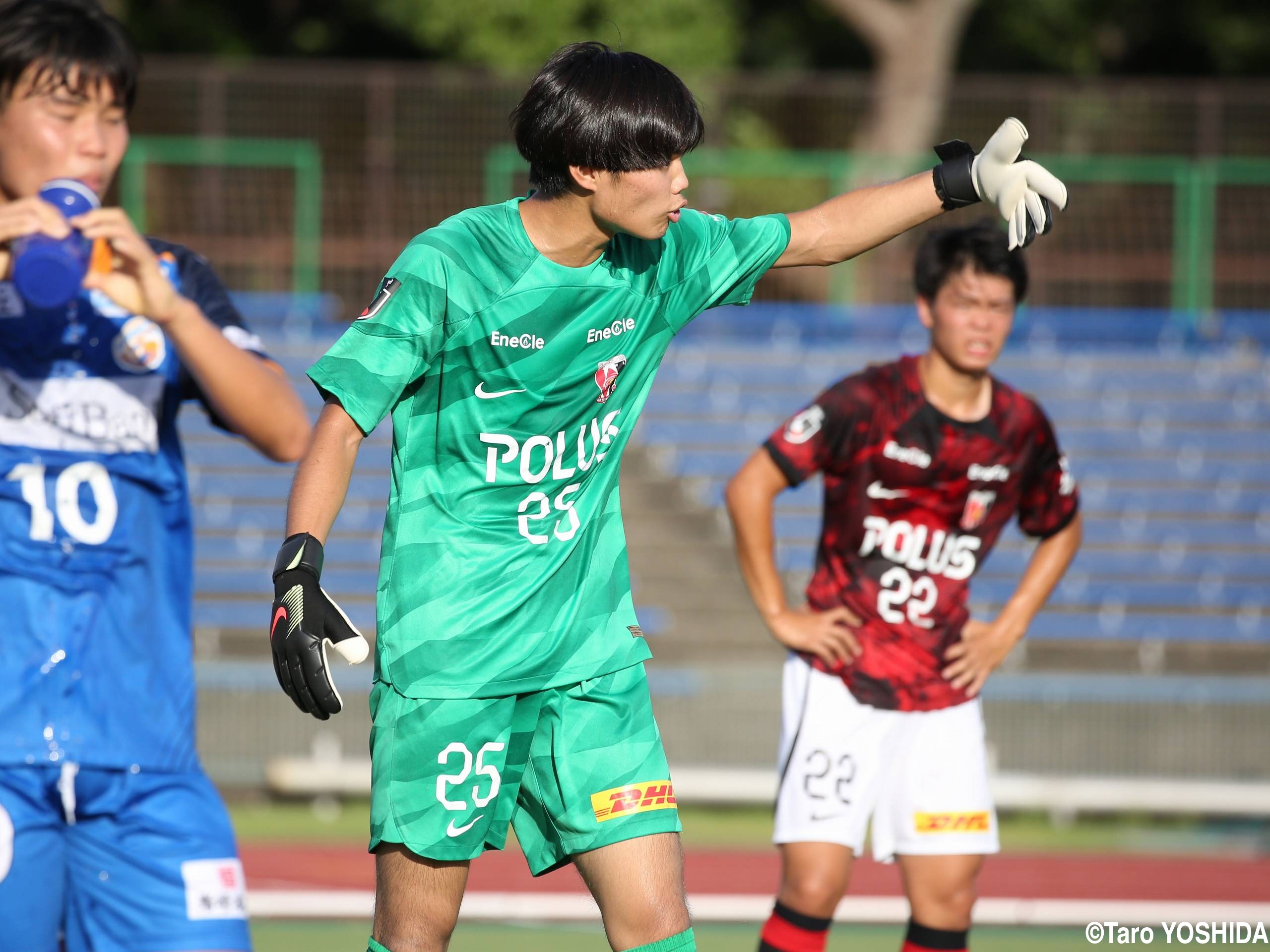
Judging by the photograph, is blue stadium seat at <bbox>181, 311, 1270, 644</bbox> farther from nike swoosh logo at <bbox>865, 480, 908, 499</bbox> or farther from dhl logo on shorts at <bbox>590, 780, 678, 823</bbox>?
dhl logo on shorts at <bbox>590, 780, 678, 823</bbox>

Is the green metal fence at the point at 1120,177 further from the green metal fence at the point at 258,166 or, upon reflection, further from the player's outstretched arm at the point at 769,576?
the player's outstretched arm at the point at 769,576

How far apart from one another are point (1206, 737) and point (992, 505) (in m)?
5.28

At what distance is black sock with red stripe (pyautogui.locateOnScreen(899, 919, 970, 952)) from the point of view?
4.54 meters

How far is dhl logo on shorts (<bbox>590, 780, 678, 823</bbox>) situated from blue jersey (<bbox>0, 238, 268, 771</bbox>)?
2.69ft

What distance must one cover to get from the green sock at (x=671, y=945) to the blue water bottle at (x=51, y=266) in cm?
147

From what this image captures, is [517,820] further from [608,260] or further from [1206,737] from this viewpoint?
[1206,737]

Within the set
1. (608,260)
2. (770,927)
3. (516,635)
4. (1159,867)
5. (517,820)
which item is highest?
(608,260)

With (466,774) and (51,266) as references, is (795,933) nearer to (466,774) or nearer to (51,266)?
(466,774)

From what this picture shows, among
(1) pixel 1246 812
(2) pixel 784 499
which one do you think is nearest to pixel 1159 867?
(1) pixel 1246 812

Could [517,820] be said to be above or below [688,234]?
below

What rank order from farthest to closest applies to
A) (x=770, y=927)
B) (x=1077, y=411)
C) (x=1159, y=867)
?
(x=1077, y=411) → (x=1159, y=867) → (x=770, y=927)

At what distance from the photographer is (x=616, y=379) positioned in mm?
3354

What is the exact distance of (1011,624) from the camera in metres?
4.94

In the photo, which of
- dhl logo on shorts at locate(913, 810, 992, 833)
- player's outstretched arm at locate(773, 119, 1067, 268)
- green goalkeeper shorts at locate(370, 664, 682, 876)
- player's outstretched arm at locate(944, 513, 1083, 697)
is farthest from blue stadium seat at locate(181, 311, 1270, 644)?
green goalkeeper shorts at locate(370, 664, 682, 876)
